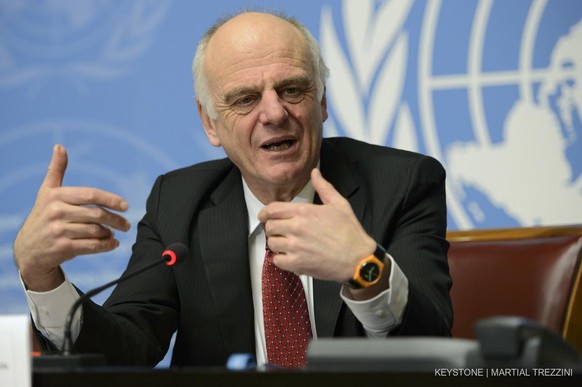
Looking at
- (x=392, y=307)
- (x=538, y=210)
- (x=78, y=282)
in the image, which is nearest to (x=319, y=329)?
(x=392, y=307)

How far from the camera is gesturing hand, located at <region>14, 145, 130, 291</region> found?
1.96 meters

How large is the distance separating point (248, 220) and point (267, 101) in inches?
14.9

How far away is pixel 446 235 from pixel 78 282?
178 centimetres

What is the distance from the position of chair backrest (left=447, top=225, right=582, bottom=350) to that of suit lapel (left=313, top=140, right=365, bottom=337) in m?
0.34

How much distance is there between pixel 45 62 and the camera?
156 inches

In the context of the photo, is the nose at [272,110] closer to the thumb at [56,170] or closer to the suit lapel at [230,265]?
the suit lapel at [230,265]

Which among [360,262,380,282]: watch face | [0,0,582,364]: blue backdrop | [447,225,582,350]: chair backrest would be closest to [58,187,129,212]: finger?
[360,262,380,282]: watch face

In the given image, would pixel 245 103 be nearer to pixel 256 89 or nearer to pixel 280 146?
pixel 256 89

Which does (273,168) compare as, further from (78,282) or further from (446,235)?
(78,282)

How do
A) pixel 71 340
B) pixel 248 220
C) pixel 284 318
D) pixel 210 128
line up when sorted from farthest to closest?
pixel 210 128 → pixel 248 220 → pixel 284 318 → pixel 71 340

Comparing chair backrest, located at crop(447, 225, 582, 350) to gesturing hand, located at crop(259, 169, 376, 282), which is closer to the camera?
gesturing hand, located at crop(259, 169, 376, 282)

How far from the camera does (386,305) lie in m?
2.04

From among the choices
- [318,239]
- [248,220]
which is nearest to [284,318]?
[248,220]

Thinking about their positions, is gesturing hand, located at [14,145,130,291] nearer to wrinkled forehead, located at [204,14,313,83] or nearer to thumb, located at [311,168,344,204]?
thumb, located at [311,168,344,204]
